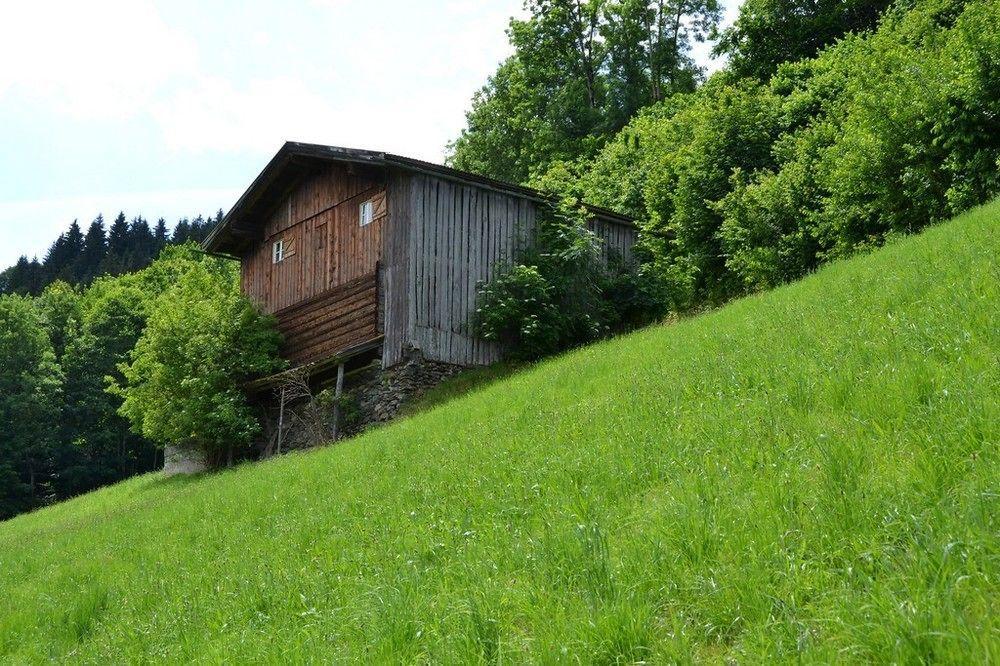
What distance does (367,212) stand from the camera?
75.5 feet

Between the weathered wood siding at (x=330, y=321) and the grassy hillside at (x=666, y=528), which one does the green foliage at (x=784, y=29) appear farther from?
the grassy hillside at (x=666, y=528)

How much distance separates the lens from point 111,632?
7562 millimetres

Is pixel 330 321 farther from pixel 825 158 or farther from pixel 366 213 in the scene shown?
pixel 825 158

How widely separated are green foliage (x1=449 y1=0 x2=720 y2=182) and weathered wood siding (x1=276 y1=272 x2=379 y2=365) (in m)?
26.5

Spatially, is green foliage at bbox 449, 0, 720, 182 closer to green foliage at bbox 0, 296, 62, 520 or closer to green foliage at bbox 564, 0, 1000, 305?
green foliage at bbox 564, 0, 1000, 305

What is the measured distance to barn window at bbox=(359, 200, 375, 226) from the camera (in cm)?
2278

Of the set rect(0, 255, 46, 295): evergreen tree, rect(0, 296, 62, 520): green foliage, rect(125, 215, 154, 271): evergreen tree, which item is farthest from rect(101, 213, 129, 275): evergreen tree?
rect(0, 296, 62, 520): green foliage

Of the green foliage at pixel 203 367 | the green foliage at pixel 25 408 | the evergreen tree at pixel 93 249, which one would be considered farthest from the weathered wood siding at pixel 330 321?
the evergreen tree at pixel 93 249

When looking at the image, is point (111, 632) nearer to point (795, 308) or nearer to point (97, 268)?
point (795, 308)

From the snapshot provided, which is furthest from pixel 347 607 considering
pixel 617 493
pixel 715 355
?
pixel 715 355

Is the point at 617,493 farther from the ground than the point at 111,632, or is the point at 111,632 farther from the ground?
the point at 617,493

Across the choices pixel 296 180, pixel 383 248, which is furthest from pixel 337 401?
pixel 296 180

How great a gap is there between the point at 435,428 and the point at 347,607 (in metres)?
7.57

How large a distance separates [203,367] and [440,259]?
803cm
